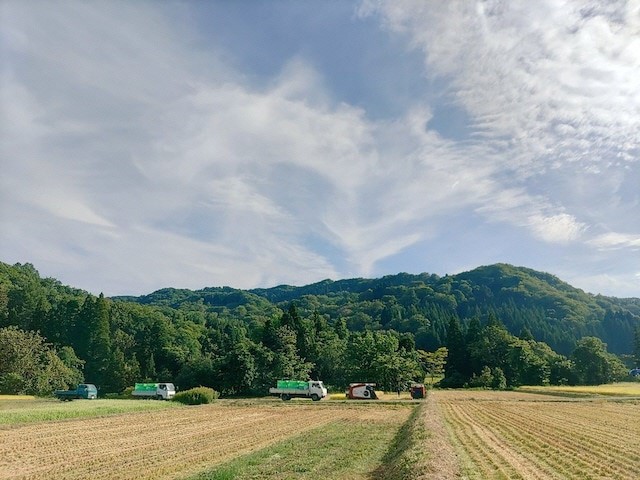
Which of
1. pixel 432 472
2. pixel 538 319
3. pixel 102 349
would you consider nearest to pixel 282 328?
pixel 102 349

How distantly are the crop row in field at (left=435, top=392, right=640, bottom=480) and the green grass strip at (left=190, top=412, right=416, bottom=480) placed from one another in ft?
12.6

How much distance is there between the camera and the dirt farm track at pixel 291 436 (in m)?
16.1

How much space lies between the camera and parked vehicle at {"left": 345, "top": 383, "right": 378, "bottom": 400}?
61938 millimetres

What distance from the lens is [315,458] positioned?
1866 cm

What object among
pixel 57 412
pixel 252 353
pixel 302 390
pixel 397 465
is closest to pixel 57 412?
pixel 57 412

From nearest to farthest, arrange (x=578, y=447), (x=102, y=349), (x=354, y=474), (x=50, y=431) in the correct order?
1. (x=354, y=474)
2. (x=578, y=447)
3. (x=50, y=431)
4. (x=102, y=349)

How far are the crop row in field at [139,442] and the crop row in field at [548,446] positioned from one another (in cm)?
835

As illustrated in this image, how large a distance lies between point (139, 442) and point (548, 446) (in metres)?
20.0

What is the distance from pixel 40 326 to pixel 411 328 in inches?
4858

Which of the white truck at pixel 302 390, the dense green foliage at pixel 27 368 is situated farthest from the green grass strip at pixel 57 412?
the dense green foliage at pixel 27 368

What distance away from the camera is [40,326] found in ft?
330

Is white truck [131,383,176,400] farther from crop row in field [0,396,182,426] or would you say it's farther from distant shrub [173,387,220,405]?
crop row in field [0,396,182,426]

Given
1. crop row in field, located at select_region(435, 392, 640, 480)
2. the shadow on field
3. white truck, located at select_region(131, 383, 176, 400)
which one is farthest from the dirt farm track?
white truck, located at select_region(131, 383, 176, 400)

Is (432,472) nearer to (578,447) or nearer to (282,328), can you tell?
(578,447)
